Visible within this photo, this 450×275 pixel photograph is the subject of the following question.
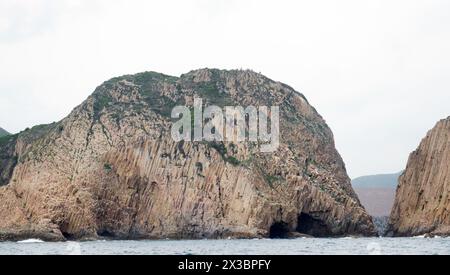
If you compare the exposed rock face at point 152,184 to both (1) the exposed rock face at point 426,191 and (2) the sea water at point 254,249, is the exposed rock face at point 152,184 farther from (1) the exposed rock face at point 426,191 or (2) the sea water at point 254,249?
(2) the sea water at point 254,249

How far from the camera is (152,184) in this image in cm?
15112

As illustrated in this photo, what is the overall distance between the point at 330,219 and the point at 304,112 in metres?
36.3

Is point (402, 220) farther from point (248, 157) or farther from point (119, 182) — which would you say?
point (119, 182)

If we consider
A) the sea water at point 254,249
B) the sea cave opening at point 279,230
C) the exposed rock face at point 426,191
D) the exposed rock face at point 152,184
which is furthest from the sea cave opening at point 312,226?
the sea water at point 254,249

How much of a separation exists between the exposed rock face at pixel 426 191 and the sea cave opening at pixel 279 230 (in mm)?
23017

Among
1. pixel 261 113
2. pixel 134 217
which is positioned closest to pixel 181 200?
pixel 134 217

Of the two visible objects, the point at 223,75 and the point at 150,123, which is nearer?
the point at 150,123

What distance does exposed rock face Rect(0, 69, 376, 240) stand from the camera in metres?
142

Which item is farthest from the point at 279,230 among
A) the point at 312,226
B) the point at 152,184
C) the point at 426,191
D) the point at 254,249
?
the point at 254,249

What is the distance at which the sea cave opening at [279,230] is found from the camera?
5753 inches

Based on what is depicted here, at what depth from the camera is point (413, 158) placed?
156375mm

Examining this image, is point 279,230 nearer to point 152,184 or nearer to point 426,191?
point 152,184
